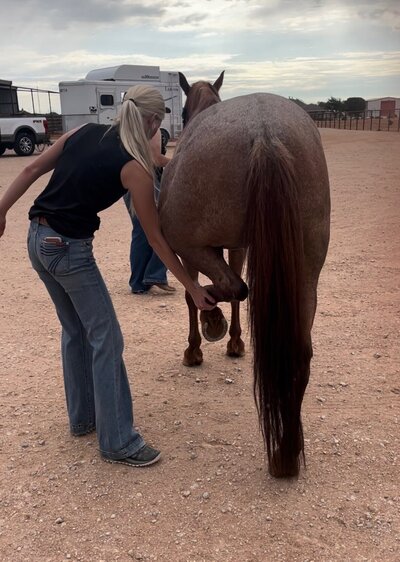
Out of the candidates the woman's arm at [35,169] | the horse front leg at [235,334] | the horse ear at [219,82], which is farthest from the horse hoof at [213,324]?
the horse ear at [219,82]

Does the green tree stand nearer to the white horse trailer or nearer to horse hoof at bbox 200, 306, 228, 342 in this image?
the white horse trailer

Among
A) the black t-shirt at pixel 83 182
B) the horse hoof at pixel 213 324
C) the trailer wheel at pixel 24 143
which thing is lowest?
the horse hoof at pixel 213 324

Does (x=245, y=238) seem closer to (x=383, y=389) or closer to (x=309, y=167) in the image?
(x=309, y=167)

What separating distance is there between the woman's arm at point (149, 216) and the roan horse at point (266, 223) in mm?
61

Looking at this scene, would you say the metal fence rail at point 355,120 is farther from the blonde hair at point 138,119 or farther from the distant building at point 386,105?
the blonde hair at point 138,119

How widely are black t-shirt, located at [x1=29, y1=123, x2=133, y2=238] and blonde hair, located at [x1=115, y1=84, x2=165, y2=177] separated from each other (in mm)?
46

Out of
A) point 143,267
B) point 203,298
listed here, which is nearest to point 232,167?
point 203,298

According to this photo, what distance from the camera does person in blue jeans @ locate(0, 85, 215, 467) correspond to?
98.3 inches

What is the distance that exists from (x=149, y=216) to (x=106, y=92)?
2018 cm

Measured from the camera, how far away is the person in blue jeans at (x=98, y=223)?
2498mm

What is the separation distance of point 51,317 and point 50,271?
2.50m

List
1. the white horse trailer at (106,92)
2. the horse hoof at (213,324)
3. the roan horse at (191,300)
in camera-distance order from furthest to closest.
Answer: the white horse trailer at (106,92), the roan horse at (191,300), the horse hoof at (213,324)

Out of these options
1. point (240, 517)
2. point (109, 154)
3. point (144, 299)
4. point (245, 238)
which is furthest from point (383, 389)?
point (144, 299)

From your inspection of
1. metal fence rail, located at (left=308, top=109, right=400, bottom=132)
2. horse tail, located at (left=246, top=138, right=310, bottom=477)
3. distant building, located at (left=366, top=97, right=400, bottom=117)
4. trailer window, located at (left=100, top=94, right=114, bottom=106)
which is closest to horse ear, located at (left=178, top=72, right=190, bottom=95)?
horse tail, located at (left=246, top=138, right=310, bottom=477)
